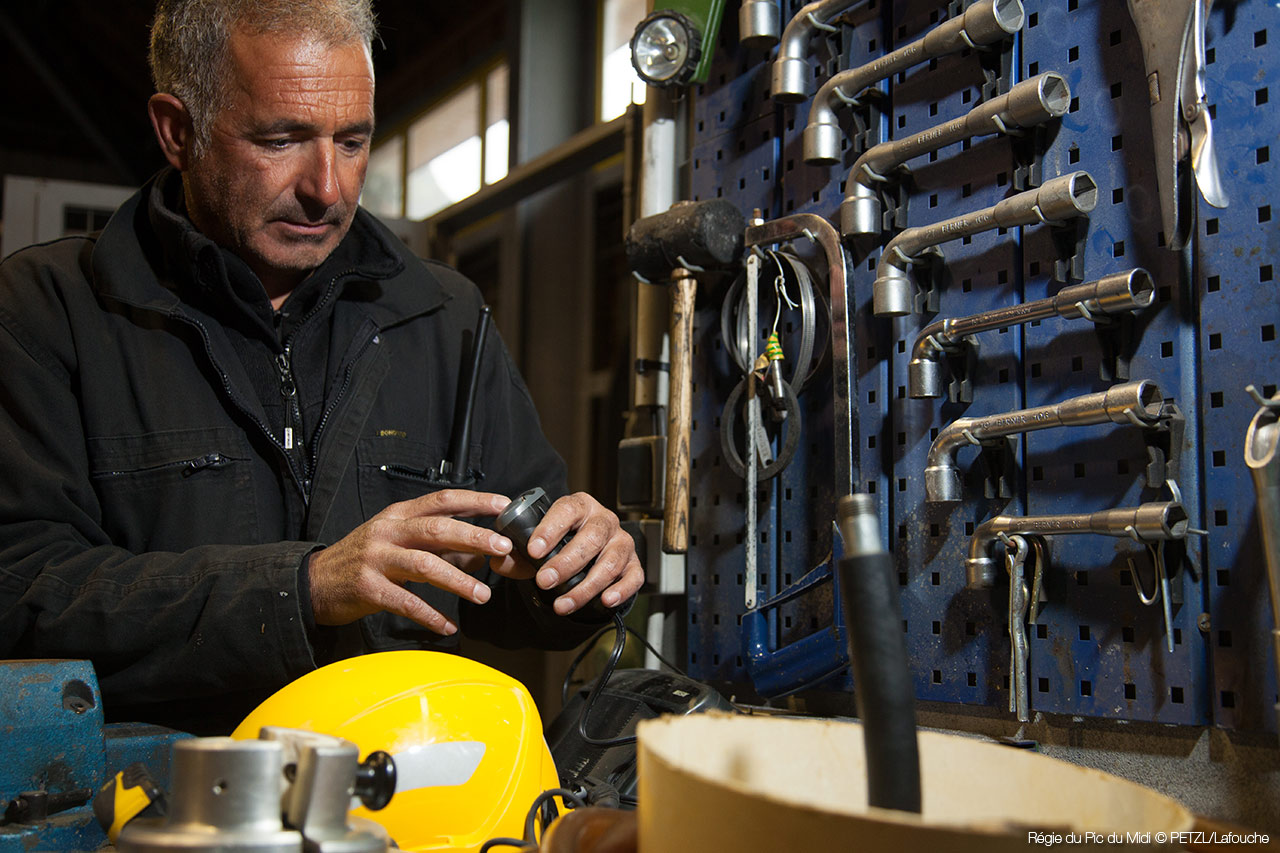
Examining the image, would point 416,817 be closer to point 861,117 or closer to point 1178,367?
point 1178,367

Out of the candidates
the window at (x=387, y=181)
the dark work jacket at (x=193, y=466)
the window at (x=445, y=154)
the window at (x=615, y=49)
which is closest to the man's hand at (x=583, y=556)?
the dark work jacket at (x=193, y=466)

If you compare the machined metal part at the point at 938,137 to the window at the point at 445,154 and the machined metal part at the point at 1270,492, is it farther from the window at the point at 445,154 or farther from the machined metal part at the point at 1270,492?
the window at the point at 445,154

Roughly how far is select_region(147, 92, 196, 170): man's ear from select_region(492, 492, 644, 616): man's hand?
2.76ft

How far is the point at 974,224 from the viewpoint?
1.14 metres

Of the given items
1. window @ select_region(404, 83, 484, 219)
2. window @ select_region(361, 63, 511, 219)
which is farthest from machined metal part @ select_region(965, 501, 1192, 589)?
window @ select_region(404, 83, 484, 219)

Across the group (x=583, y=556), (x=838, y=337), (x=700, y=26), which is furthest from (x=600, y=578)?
(x=700, y=26)

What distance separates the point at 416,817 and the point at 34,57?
20.4ft

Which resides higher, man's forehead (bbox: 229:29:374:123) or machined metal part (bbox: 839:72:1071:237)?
man's forehead (bbox: 229:29:374:123)

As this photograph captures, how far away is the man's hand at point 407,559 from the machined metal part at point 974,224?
546 millimetres

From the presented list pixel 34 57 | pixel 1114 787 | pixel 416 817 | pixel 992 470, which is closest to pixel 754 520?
pixel 992 470

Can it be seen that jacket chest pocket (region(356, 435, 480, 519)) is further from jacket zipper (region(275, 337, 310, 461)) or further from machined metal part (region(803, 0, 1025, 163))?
machined metal part (region(803, 0, 1025, 163))

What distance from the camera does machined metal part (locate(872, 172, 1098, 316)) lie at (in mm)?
1059

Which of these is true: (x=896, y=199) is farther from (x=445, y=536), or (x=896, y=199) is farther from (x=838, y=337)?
(x=445, y=536)

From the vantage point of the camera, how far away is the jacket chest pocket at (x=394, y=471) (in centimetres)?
148
